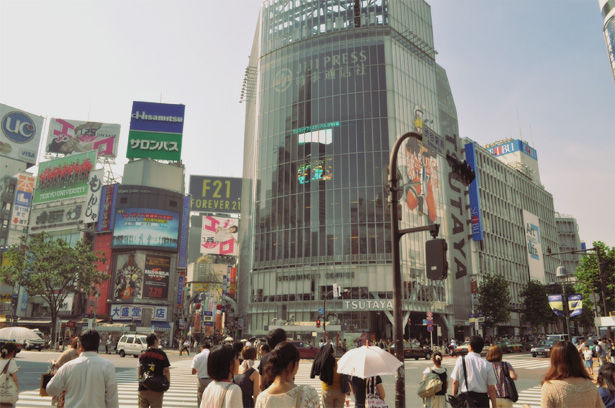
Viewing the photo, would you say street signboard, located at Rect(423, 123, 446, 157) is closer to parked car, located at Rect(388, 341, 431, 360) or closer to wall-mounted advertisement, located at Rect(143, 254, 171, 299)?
parked car, located at Rect(388, 341, 431, 360)

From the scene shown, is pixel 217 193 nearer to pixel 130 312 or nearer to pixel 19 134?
pixel 130 312

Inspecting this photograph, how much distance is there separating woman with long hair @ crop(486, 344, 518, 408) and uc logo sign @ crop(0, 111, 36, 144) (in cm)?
10482

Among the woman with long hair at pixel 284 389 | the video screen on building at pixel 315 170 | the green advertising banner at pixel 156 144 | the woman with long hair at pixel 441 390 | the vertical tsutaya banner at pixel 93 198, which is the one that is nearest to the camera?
the woman with long hair at pixel 284 389

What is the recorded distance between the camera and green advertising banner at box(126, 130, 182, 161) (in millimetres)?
71312

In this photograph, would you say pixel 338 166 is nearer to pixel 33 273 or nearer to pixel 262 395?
pixel 33 273

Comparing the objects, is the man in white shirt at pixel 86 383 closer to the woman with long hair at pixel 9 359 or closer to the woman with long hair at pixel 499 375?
the woman with long hair at pixel 9 359

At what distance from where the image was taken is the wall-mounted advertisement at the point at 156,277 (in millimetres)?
65938

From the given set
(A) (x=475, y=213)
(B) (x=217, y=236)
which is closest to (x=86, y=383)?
(A) (x=475, y=213)

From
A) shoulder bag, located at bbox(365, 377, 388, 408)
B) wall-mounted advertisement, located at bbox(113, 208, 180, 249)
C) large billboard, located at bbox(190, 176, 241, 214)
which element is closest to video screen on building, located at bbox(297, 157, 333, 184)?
wall-mounted advertisement, located at bbox(113, 208, 180, 249)

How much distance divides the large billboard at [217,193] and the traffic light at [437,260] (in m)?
82.8

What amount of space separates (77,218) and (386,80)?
52.2 metres

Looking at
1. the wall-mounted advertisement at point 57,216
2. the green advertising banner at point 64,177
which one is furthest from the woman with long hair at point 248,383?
the green advertising banner at point 64,177

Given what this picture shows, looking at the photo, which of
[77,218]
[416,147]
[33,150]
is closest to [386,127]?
[416,147]

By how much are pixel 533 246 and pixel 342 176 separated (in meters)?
56.5
